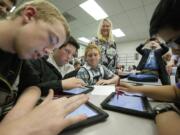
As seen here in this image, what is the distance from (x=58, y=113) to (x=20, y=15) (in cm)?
50

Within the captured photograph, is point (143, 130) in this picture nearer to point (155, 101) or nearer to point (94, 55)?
point (155, 101)

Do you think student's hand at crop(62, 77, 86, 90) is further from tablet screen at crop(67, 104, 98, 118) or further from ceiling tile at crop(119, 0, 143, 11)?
ceiling tile at crop(119, 0, 143, 11)

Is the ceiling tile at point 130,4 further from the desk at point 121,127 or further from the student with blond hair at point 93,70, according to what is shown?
the desk at point 121,127

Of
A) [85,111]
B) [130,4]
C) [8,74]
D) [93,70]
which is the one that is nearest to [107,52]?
[93,70]

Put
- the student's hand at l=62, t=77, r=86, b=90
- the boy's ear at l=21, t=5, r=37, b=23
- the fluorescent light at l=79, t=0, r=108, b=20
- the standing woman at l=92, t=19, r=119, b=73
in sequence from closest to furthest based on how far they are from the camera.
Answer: the boy's ear at l=21, t=5, r=37, b=23 → the student's hand at l=62, t=77, r=86, b=90 → the standing woman at l=92, t=19, r=119, b=73 → the fluorescent light at l=79, t=0, r=108, b=20

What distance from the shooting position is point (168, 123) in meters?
0.38

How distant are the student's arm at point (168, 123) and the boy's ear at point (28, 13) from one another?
0.62 metres

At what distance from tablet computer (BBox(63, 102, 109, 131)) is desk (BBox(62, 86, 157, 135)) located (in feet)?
0.03

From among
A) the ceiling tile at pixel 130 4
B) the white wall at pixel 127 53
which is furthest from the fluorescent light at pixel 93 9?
the white wall at pixel 127 53

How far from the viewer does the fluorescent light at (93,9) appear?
332 cm

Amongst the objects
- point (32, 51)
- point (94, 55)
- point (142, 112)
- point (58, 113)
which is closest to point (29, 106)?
point (58, 113)

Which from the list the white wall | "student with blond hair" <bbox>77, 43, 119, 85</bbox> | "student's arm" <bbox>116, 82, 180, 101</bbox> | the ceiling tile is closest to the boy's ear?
"student's arm" <bbox>116, 82, 180, 101</bbox>

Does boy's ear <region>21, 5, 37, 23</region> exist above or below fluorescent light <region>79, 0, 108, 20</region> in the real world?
below

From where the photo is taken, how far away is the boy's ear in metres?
0.61
